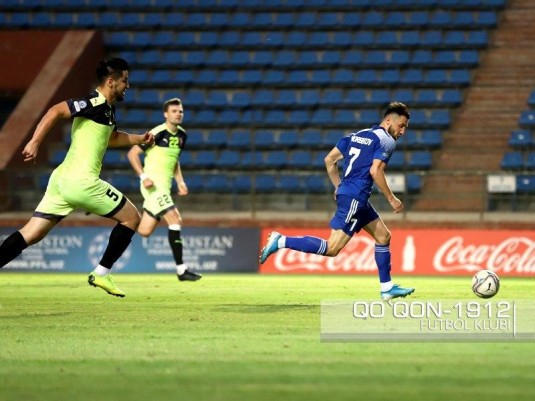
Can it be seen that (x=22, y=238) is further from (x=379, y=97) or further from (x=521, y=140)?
(x=379, y=97)

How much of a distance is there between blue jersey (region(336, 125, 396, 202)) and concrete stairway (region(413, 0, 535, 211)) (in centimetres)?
971

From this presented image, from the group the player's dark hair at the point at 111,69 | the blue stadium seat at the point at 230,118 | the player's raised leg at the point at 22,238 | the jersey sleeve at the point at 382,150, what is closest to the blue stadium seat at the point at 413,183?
the blue stadium seat at the point at 230,118

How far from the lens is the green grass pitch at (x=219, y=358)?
6246 millimetres

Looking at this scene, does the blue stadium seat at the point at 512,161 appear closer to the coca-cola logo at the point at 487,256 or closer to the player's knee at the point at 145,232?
the coca-cola logo at the point at 487,256

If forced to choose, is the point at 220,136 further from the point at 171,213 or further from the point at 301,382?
the point at 301,382

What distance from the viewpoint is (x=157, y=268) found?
19.7m

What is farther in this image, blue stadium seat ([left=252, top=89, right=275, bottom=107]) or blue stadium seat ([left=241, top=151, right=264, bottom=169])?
blue stadium seat ([left=252, top=89, right=275, bottom=107])

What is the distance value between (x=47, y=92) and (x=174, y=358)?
60.7ft

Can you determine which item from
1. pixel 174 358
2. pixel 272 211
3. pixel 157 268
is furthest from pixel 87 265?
pixel 174 358

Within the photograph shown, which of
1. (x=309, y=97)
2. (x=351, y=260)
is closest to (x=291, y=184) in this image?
(x=351, y=260)

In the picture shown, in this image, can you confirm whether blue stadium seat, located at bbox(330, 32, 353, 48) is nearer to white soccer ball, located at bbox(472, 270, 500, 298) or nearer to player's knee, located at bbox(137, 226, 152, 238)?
player's knee, located at bbox(137, 226, 152, 238)

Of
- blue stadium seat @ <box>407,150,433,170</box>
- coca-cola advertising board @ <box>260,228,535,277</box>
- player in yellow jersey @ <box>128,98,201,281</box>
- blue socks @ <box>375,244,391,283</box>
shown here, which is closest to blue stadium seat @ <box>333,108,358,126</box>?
blue stadium seat @ <box>407,150,433,170</box>

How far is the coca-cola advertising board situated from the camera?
19.2m

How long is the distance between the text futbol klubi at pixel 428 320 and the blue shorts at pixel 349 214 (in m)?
0.72
